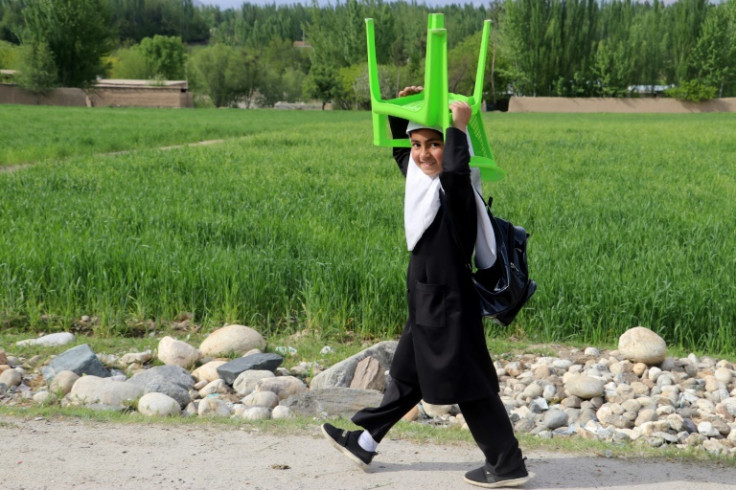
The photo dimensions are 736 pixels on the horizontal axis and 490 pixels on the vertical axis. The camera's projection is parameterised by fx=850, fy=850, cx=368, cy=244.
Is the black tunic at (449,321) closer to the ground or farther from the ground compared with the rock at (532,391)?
farther from the ground

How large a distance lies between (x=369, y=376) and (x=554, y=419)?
1102mm

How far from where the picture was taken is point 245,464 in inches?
140

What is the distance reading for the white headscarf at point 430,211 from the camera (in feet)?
10.7

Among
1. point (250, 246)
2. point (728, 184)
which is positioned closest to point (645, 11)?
point (728, 184)

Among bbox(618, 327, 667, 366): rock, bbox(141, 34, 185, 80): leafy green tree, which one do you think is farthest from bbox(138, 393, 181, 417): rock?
bbox(141, 34, 185, 80): leafy green tree

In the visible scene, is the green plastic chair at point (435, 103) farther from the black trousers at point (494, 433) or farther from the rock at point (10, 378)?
the rock at point (10, 378)

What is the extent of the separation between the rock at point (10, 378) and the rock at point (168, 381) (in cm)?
69

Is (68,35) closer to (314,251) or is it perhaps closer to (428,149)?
(314,251)

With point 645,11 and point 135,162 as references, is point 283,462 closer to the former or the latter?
point 135,162

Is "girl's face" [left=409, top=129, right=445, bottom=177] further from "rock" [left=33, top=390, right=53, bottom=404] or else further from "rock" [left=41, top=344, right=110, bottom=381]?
"rock" [left=41, top=344, right=110, bottom=381]

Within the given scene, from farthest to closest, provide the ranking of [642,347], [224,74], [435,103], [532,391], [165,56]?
Result: [165,56] < [224,74] < [642,347] < [532,391] < [435,103]

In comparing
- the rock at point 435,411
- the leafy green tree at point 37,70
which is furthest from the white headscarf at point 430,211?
the leafy green tree at point 37,70

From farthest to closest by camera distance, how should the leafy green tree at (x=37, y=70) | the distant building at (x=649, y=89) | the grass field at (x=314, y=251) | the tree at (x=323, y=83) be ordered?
1. the tree at (x=323, y=83)
2. the distant building at (x=649, y=89)
3. the leafy green tree at (x=37, y=70)
4. the grass field at (x=314, y=251)

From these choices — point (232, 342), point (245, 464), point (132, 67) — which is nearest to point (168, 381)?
point (232, 342)
